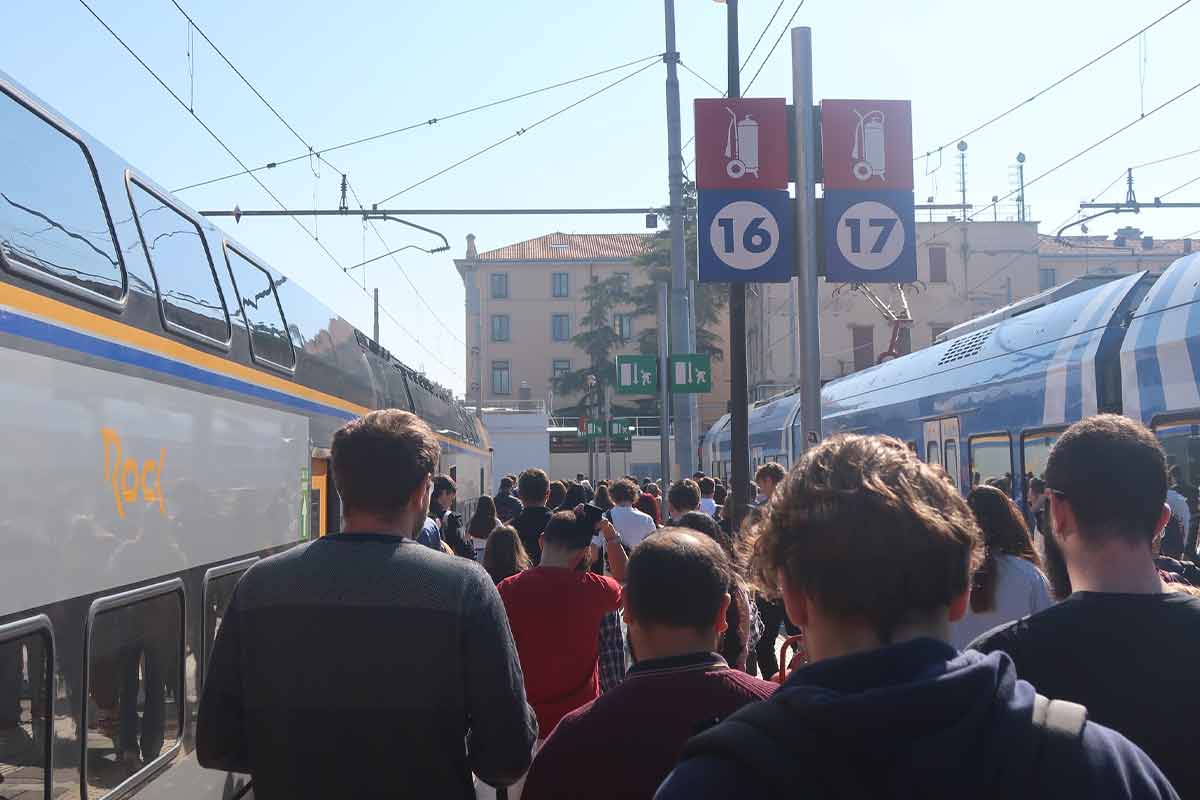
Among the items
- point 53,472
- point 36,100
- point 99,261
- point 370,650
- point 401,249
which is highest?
point 401,249

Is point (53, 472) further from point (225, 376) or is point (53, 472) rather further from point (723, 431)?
point (723, 431)

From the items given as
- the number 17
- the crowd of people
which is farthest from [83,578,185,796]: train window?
the number 17

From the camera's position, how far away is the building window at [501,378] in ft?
253

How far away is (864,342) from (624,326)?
2079cm

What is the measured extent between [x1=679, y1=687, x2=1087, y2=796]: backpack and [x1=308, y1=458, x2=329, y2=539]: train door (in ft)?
21.1

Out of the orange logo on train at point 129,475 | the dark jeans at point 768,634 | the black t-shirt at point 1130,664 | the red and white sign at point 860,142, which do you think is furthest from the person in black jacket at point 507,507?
the black t-shirt at point 1130,664

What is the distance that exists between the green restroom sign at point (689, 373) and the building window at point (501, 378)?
195 ft

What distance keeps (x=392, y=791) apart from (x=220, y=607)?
297cm

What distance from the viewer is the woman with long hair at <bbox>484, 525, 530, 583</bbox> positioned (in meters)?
6.30

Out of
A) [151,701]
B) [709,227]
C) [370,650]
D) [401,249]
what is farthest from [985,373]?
[401,249]

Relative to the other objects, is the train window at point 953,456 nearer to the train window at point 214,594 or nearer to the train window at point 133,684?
the train window at point 214,594

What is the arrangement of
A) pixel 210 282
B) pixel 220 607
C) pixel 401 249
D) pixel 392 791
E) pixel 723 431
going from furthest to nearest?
pixel 723 431 < pixel 401 249 < pixel 210 282 < pixel 220 607 < pixel 392 791

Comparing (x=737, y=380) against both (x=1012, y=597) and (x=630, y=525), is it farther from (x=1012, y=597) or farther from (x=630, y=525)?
(x=1012, y=597)

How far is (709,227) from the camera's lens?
941cm
